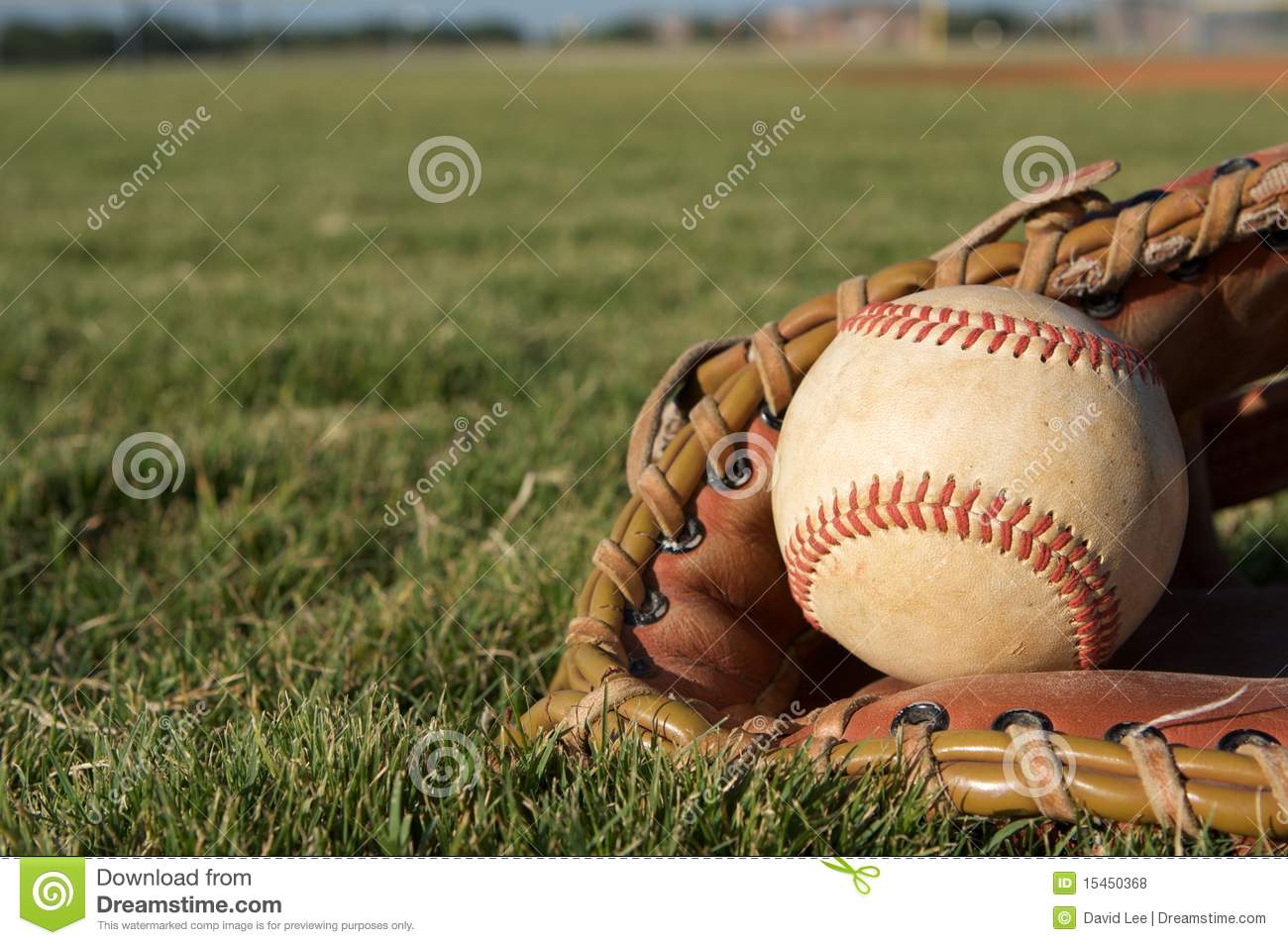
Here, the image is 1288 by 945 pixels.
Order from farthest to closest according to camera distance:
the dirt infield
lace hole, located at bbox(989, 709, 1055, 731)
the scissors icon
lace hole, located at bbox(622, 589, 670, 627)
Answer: the dirt infield < lace hole, located at bbox(622, 589, 670, 627) < lace hole, located at bbox(989, 709, 1055, 731) < the scissors icon

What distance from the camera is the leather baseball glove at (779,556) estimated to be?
160 centimetres

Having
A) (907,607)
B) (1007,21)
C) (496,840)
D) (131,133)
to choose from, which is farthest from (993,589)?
(1007,21)

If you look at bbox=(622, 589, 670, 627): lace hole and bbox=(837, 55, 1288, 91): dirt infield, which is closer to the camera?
bbox=(622, 589, 670, 627): lace hole

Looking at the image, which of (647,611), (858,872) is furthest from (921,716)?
(647,611)

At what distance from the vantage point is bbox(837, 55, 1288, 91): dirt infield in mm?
26891

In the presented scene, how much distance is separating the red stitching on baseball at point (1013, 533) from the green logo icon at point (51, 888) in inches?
41.5

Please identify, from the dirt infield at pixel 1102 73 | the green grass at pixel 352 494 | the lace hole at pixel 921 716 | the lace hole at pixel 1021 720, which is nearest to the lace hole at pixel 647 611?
the green grass at pixel 352 494

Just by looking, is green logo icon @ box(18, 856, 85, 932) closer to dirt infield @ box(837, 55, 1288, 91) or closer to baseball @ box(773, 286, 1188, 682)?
baseball @ box(773, 286, 1188, 682)

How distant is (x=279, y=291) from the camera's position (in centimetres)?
498

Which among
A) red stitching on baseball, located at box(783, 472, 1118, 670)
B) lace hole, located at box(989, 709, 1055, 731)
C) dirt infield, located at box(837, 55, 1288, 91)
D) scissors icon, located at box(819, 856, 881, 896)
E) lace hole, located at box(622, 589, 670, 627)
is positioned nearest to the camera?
scissors icon, located at box(819, 856, 881, 896)

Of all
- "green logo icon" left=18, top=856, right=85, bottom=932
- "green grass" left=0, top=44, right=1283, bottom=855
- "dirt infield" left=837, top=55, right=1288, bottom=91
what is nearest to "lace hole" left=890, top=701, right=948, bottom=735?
"green grass" left=0, top=44, right=1283, bottom=855

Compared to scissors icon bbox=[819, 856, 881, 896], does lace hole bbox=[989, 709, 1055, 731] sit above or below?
above

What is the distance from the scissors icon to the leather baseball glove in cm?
16

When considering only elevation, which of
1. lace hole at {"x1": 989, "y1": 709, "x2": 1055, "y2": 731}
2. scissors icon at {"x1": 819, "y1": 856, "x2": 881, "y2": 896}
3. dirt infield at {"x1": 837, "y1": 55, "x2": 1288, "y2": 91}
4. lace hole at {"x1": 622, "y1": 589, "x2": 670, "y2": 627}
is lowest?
scissors icon at {"x1": 819, "y1": 856, "x2": 881, "y2": 896}
